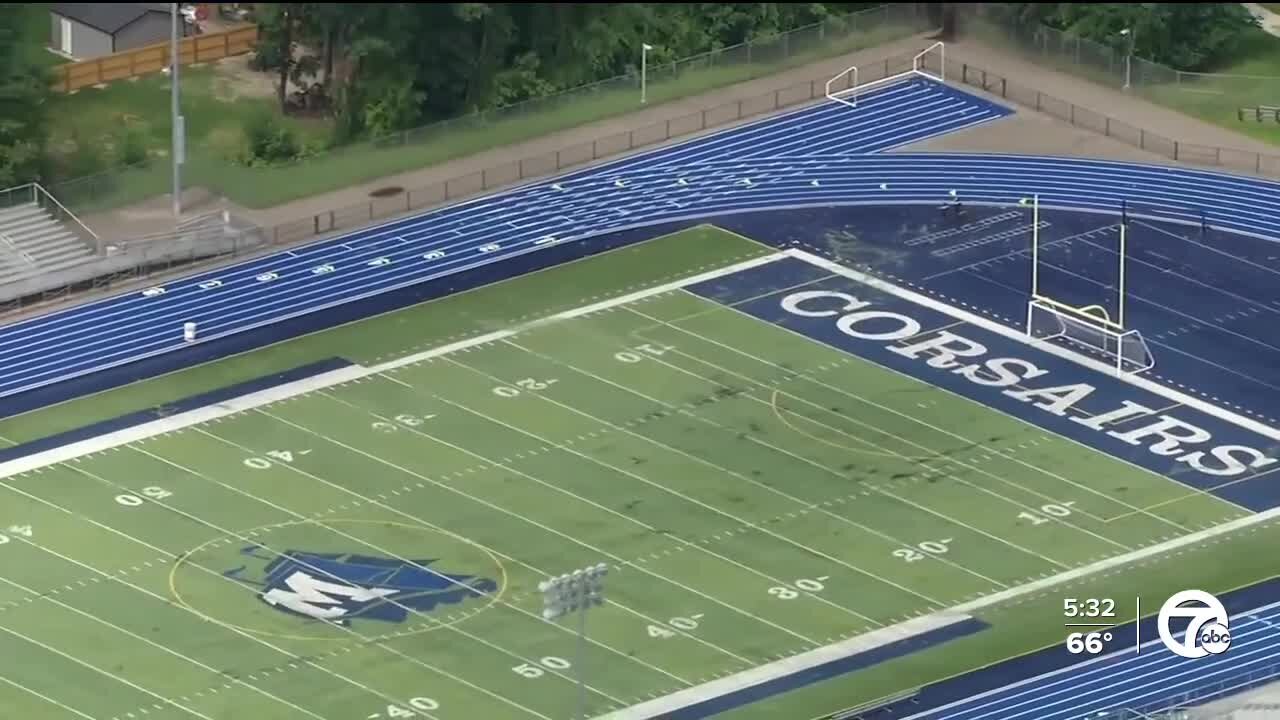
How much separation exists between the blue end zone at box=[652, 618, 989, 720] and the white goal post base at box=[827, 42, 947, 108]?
3352cm

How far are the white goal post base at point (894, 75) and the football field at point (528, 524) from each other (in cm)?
1667

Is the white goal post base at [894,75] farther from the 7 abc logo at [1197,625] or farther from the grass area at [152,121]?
the 7 abc logo at [1197,625]

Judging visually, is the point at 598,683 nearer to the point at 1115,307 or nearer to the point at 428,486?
the point at 428,486

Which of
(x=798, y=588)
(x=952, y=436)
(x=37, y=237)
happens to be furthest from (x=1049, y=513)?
(x=37, y=237)

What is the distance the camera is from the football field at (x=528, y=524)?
81938mm

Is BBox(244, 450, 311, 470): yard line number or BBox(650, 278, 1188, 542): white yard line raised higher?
BBox(650, 278, 1188, 542): white yard line

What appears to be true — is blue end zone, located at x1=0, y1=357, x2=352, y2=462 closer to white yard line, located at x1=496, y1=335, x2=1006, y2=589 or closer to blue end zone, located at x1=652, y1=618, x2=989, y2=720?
white yard line, located at x1=496, y1=335, x2=1006, y2=589

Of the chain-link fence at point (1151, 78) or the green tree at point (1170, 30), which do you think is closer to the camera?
the chain-link fence at point (1151, 78)

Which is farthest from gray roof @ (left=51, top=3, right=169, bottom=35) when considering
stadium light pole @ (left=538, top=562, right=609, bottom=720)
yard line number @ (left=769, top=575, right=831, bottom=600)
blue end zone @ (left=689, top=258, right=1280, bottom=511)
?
stadium light pole @ (left=538, top=562, right=609, bottom=720)

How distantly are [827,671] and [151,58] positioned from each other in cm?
4248

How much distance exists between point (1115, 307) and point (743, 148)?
14.6 meters

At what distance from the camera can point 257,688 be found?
81000mm

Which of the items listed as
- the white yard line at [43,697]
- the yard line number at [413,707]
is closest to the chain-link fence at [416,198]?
the white yard line at [43,697]

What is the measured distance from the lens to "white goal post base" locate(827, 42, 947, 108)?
11512 centimetres
